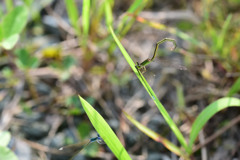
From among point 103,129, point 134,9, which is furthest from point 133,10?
point 103,129

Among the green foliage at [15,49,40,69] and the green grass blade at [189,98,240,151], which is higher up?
the green foliage at [15,49,40,69]

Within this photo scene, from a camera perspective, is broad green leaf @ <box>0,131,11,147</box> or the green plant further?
broad green leaf @ <box>0,131,11,147</box>

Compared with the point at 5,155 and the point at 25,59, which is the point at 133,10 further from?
the point at 5,155

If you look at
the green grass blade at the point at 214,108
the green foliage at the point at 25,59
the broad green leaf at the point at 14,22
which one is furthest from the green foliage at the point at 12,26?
the green grass blade at the point at 214,108

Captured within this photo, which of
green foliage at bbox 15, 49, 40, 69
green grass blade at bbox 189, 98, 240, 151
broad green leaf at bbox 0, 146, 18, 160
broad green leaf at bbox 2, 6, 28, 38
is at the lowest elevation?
green grass blade at bbox 189, 98, 240, 151

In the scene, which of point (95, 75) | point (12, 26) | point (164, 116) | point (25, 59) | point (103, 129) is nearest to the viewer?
point (103, 129)

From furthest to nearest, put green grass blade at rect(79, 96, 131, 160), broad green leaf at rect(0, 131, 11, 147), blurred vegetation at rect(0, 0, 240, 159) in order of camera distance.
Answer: blurred vegetation at rect(0, 0, 240, 159) → broad green leaf at rect(0, 131, 11, 147) → green grass blade at rect(79, 96, 131, 160)

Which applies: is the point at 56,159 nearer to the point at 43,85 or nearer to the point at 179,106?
the point at 43,85

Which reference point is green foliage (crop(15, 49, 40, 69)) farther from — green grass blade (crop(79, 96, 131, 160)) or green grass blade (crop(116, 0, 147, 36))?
green grass blade (crop(79, 96, 131, 160))

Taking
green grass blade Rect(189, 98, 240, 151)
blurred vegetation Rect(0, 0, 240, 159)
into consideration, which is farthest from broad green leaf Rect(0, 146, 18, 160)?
green grass blade Rect(189, 98, 240, 151)
